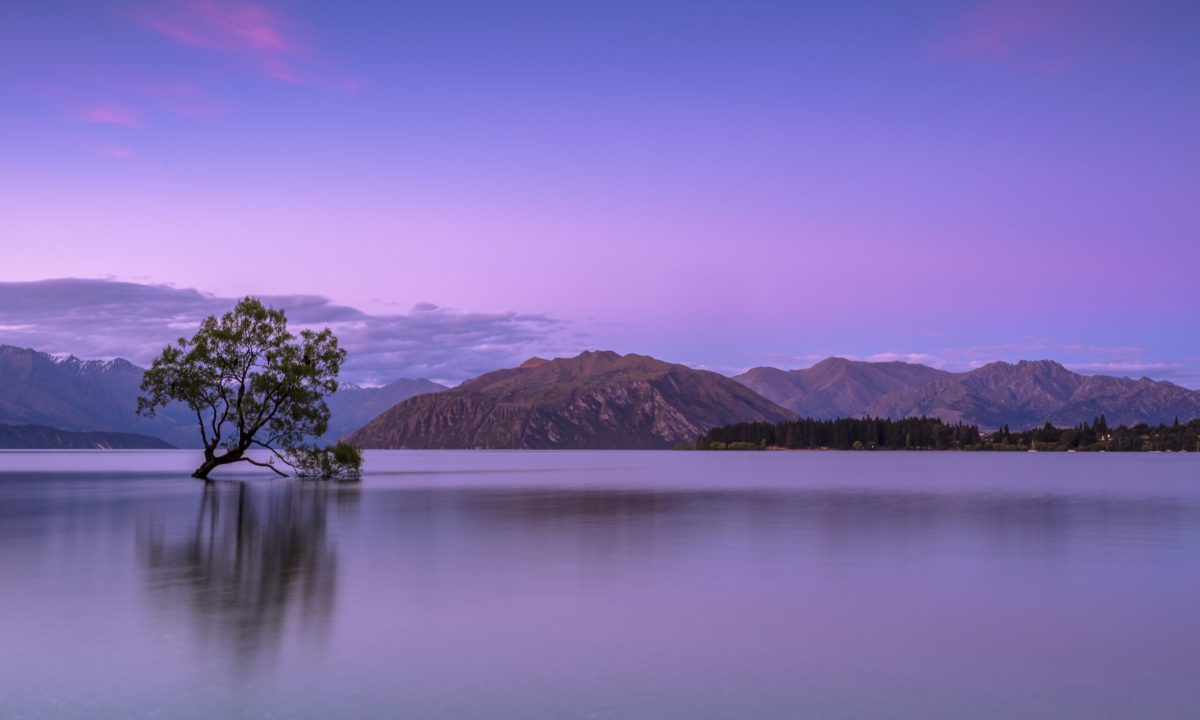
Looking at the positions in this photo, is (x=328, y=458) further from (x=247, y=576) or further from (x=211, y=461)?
(x=247, y=576)

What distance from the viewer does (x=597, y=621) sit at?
22672 millimetres

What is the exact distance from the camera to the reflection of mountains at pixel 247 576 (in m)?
21.2

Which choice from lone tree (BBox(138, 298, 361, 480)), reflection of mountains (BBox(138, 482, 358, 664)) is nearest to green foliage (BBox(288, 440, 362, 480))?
lone tree (BBox(138, 298, 361, 480))

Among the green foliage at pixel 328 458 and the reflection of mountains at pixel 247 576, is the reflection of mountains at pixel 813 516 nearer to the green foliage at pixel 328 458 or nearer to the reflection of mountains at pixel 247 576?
the reflection of mountains at pixel 247 576

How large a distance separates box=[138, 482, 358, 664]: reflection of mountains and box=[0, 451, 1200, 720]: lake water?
0.52 ft

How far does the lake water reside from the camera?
613 inches

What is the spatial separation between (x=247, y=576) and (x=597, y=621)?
528 inches

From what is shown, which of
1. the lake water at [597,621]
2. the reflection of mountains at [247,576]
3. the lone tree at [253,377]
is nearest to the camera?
the lake water at [597,621]

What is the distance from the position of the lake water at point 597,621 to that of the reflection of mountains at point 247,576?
16cm

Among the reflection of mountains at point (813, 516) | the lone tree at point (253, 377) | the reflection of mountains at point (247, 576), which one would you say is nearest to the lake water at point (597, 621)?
the reflection of mountains at point (247, 576)

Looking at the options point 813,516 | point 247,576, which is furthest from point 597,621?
point 813,516

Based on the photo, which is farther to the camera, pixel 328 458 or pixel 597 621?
pixel 328 458

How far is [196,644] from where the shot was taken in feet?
63.8

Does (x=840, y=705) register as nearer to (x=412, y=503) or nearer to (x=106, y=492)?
(x=412, y=503)
